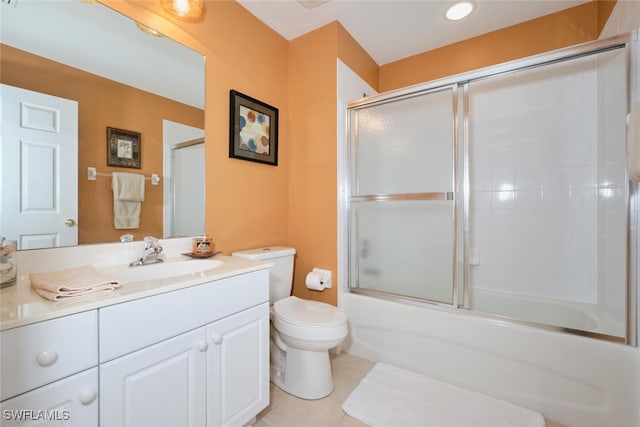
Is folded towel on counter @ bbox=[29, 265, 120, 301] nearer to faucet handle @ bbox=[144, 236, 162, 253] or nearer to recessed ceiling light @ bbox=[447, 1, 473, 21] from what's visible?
faucet handle @ bbox=[144, 236, 162, 253]

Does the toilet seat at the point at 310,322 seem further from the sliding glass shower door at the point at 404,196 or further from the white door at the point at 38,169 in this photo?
the white door at the point at 38,169

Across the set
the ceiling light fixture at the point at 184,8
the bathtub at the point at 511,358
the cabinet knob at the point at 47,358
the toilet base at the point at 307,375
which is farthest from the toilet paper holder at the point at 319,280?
the ceiling light fixture at the point at 184,8

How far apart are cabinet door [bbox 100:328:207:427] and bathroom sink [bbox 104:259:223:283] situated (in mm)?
292

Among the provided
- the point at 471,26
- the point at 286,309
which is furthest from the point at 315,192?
the point at 471,26

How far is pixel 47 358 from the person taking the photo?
2.25 ft

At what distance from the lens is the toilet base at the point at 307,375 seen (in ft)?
5.02

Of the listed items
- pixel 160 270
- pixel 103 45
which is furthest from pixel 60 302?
pixel 103 45

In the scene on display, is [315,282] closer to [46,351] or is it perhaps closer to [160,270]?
[160,270]

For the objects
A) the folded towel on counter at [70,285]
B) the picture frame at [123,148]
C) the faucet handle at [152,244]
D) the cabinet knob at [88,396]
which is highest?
the picture frame at [123,148]

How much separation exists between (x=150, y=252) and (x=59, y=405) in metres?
0.68

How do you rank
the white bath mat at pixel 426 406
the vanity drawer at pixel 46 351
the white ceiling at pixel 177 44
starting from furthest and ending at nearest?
the white bath mat at pixel 426 406 < the white ceiling at pixel 177 44 < the vanity drawer at pixel 46 351

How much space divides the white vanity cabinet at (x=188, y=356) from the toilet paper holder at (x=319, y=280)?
669mm

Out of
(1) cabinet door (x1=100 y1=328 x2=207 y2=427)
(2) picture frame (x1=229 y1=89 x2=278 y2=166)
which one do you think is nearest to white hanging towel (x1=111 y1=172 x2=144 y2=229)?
(2) picture frame (x1=229 y1=89 x2=278 y2=166)

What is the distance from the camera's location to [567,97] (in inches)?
73.5
